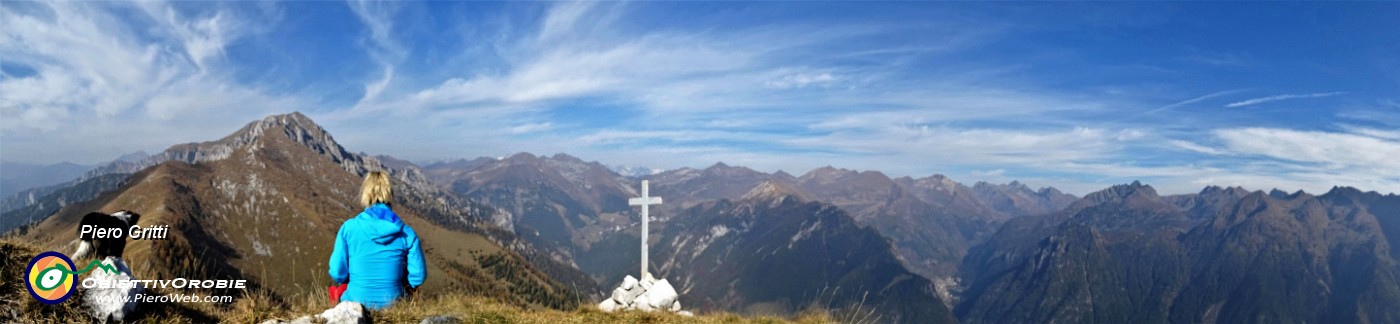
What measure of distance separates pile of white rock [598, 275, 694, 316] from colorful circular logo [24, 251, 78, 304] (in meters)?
11.9

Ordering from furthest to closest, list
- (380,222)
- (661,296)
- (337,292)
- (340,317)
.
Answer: (661,296)
(337,292)
(380,222)
(340,317)

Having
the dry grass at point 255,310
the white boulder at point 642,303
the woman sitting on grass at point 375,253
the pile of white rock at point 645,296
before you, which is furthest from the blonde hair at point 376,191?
the white boulder at point 642,303

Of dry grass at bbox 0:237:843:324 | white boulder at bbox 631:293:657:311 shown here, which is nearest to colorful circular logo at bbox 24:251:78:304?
dry grass at bbox 0:237:843:324

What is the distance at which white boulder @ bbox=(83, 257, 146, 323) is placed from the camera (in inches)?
304

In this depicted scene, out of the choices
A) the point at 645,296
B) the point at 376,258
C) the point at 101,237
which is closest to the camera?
the point at 101,237

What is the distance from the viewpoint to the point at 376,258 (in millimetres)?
9203

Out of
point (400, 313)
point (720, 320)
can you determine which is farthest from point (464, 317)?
point (720, 320)

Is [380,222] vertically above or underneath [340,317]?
above

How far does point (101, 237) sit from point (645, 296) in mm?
13296

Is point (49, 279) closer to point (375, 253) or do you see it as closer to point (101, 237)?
point (101, 237)

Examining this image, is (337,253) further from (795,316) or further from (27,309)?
(795,316)

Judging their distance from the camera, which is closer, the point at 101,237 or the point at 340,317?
the point at 340,317

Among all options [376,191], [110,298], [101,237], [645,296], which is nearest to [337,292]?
[376,191]

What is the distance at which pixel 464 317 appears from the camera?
9.80 m
